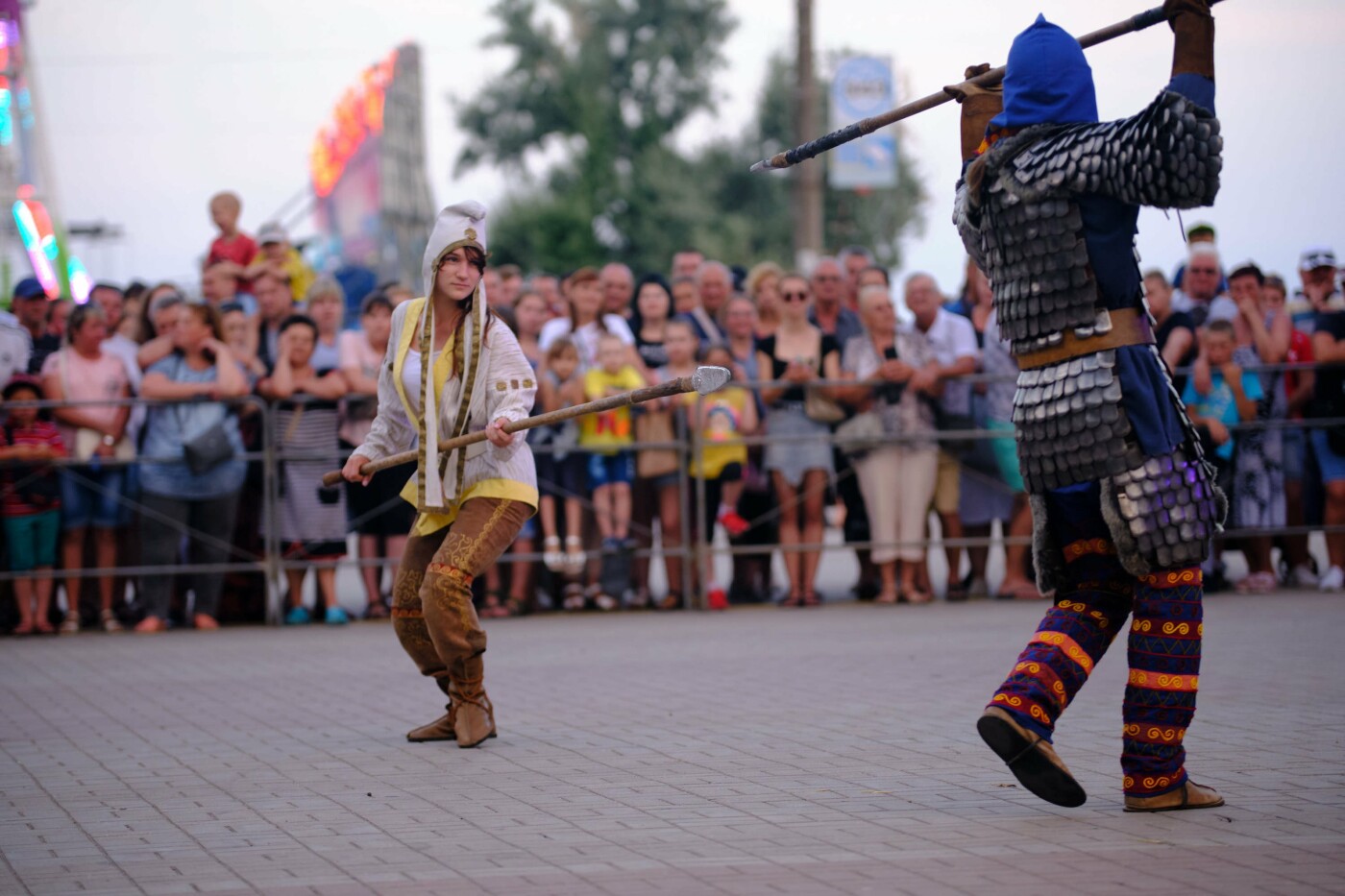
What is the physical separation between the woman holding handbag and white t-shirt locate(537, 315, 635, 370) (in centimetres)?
220

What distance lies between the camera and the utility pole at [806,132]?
22016mm

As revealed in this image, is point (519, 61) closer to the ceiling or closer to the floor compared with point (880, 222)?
closer to the ceiling

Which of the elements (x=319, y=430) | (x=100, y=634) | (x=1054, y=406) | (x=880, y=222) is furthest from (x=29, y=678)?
(x=880, y=222)

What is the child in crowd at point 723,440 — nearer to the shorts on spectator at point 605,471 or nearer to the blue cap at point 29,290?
the shorts on spectator at point 605,471

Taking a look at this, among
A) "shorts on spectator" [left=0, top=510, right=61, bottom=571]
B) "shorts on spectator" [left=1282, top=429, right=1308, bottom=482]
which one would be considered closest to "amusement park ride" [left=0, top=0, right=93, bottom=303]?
"shorts on spectator" [left=0, top=510, right=61, bottom=571]

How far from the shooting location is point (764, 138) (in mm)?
55688

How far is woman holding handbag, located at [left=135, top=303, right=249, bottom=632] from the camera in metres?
11.9

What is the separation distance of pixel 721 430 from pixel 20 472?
4.55 m

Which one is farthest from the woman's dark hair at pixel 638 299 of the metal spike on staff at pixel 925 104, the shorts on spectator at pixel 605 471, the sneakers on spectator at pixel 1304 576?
the metal spike on staff at pixel 925 104

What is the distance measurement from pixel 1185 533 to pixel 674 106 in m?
51.4

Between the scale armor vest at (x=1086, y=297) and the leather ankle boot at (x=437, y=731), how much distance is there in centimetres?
276

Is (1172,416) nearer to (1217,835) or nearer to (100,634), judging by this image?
(1217,835)

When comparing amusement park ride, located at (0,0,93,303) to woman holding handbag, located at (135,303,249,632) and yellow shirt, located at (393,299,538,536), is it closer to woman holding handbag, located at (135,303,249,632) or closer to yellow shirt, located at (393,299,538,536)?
woman holding handbag, located at (135,303,249,632)

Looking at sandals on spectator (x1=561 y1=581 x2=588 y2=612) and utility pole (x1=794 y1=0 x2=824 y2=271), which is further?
utility pole (x1=794 y1=0 x2=824 y2=271)
